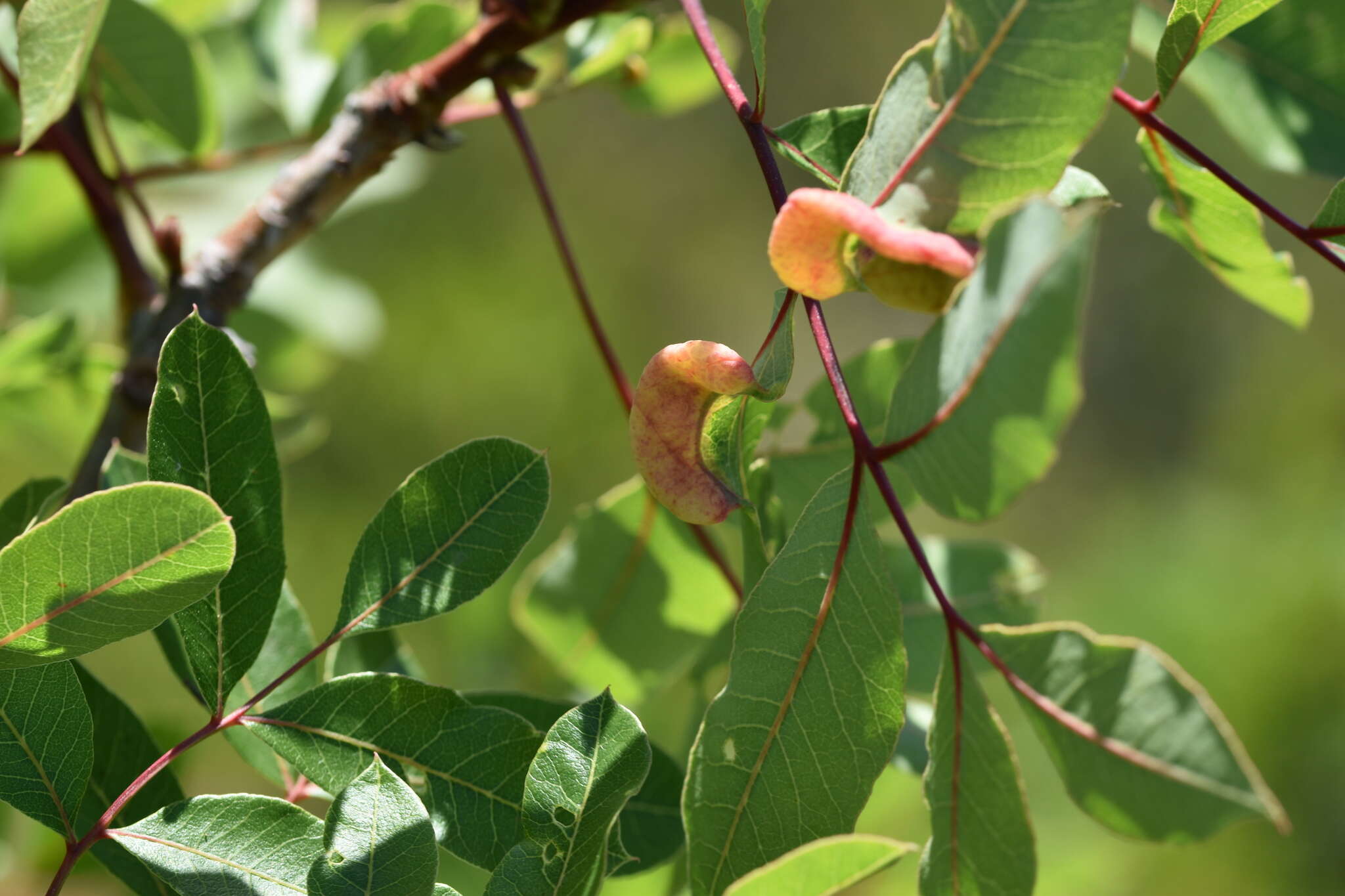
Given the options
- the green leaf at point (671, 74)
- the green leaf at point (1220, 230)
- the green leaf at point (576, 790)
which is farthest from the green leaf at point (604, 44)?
the green leaf at point (576, 790)

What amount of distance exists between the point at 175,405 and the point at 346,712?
0.09 meters

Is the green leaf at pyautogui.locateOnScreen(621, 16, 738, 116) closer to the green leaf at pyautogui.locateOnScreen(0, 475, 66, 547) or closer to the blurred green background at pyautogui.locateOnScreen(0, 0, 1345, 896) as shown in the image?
the blurred green background at pyautogui.locateOnScreen(0, 0, 1345, 896)

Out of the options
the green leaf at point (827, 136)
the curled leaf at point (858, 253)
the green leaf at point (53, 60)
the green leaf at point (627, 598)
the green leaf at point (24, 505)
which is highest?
the green leaf at point (53, 60)

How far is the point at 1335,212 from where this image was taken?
11.7 inches

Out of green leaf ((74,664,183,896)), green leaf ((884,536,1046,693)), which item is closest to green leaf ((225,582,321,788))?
green leaf ((74,664,183,896))

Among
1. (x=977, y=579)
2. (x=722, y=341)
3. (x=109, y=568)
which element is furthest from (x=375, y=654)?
(x=722, y=341)

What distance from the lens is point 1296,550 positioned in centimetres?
163

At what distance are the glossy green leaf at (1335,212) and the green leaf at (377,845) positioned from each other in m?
0.29

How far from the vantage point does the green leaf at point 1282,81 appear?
16.3 inches

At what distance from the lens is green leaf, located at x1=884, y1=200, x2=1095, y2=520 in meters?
0.24

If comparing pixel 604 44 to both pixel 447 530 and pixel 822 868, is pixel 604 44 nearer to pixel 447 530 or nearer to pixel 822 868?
pixel 447 530

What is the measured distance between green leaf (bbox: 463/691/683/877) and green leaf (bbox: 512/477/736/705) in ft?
0.46

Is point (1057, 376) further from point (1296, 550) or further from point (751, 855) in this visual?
point (1296, 550)

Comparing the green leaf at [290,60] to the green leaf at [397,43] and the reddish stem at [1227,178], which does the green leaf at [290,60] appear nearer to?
the green leaf at [397,43]
